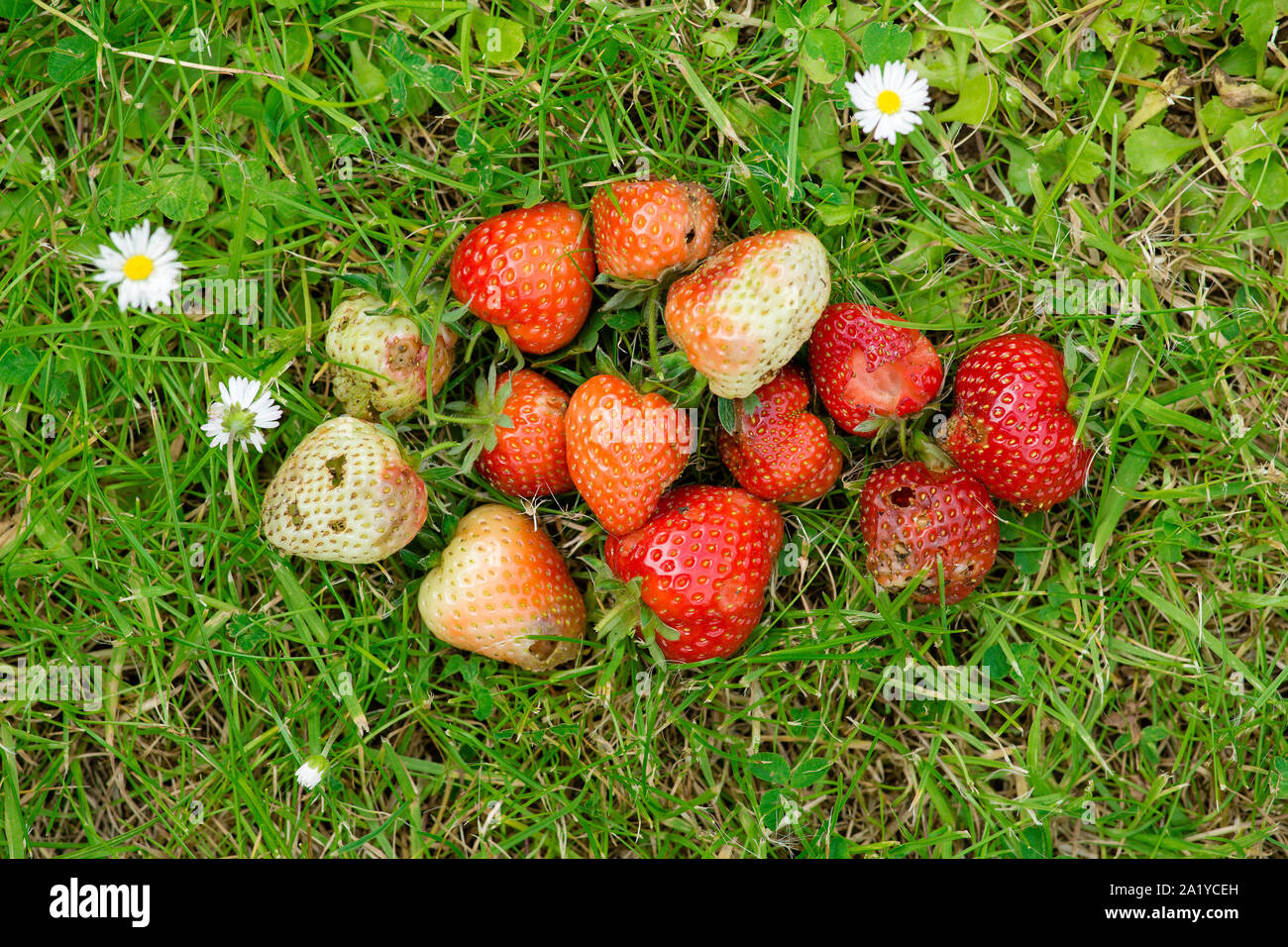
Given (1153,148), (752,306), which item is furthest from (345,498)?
(1153,148)

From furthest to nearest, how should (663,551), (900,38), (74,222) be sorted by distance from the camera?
(74,222) < (900,38) < (663,551)

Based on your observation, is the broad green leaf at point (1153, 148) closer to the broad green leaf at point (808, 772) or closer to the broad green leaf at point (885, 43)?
the broad green leaf at point (885, 43)

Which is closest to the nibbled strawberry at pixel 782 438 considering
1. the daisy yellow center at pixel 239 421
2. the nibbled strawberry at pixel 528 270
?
the nibbled strawberry at pixel 528 270

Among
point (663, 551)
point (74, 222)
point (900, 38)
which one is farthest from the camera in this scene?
point (74, 222)

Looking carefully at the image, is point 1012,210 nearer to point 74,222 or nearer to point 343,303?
point 343,303

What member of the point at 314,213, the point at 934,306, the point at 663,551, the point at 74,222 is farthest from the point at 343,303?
the point at 934,306

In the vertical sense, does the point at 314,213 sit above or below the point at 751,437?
above

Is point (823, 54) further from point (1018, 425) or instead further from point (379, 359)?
point (379, 359)
